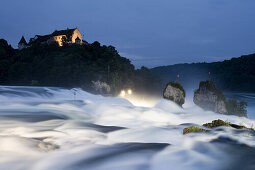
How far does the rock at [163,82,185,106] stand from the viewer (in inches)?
1316

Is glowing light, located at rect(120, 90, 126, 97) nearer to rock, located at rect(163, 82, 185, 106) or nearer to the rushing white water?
rock, located at rect(163, 82, 185, 106)

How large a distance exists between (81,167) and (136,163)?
1435mm

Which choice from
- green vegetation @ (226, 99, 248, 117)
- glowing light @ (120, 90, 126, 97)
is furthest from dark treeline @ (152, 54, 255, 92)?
green vegetation @ (226, 99, 248, 117)

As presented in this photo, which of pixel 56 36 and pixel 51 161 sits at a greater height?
pixel 56 36

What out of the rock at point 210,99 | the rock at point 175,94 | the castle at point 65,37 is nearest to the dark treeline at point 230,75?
the castle at point 65,37

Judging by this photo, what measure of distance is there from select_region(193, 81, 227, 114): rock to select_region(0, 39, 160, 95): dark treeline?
86.3ft

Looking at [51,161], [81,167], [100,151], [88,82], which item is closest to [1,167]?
[51,161]

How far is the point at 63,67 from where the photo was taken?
178 ft

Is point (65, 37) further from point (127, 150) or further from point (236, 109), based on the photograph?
point (127, 150)

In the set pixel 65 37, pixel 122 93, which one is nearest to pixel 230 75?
pixel 122 93

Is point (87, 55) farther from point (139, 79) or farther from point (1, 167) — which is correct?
point (1, 167)

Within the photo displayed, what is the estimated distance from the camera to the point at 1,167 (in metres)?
4.50

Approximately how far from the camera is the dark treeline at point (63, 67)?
5325 centimetres

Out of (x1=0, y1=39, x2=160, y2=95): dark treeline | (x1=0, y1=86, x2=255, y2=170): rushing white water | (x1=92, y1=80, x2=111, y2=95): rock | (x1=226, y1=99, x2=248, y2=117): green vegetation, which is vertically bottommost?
(x1=226, y1=99, x2=248, y2=117): green vegetation
